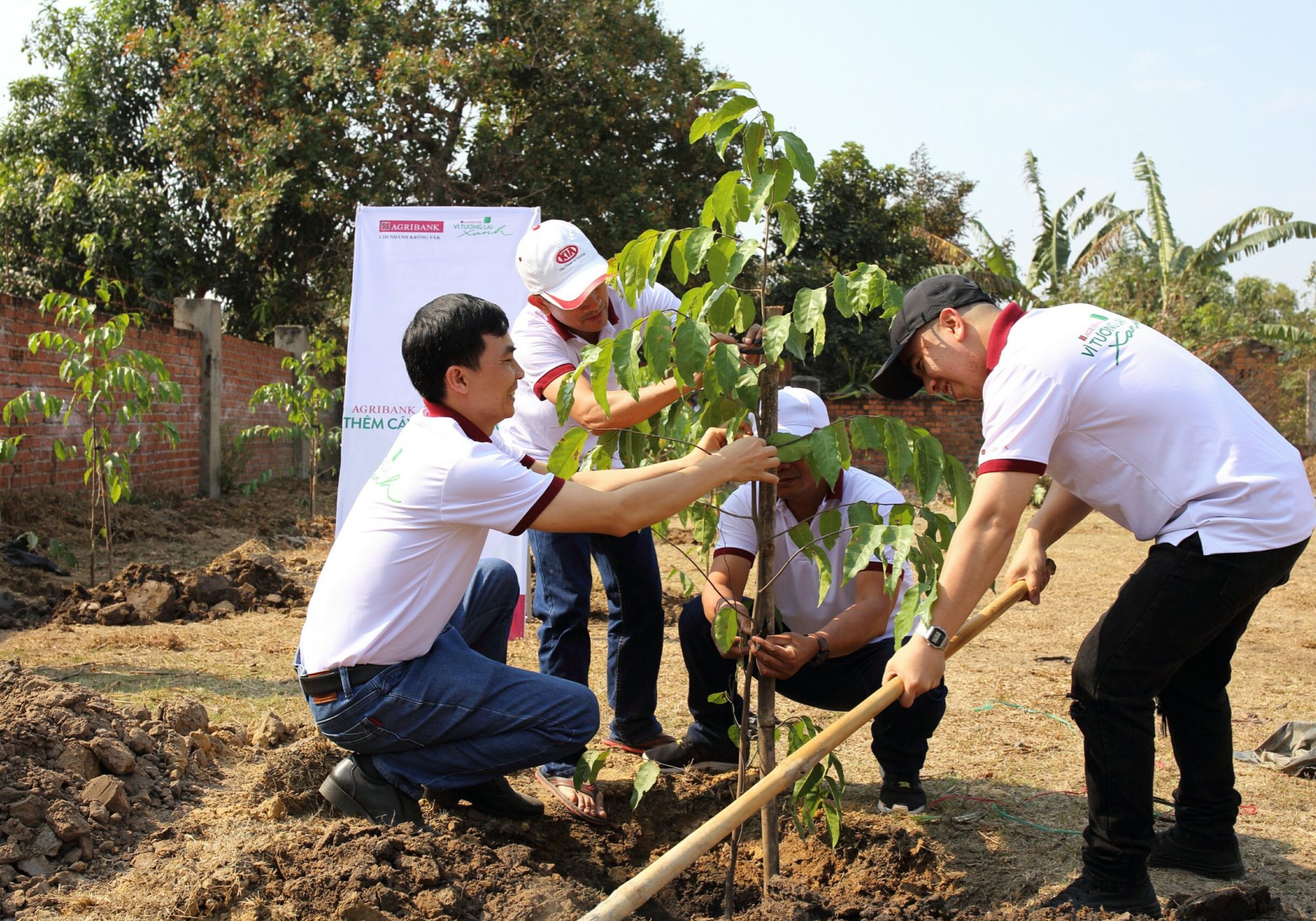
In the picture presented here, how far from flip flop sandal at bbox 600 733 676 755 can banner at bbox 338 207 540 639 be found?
184 centimetres

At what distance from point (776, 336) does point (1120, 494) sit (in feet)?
3.31

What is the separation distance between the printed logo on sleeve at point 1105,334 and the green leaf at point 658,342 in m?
1.01

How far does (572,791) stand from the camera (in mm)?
3383

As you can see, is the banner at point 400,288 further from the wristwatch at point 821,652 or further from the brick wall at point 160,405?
the brick wall at point 160,405

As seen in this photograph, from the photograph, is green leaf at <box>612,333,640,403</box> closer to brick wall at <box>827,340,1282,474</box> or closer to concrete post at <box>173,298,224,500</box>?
concrete post at <box>173,298,224,500</box>

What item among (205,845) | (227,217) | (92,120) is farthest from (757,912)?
(92,120)

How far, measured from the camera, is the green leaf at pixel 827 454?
7.83 ft

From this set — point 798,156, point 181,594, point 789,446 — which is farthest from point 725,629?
point 181,594

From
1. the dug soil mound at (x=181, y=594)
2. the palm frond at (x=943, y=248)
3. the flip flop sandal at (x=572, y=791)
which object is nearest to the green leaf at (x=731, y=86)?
the flip flop sandal at (x=572, y=791)

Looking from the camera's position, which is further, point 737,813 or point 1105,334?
point 1105,334

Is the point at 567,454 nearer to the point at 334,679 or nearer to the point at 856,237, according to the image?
the point at 334,679

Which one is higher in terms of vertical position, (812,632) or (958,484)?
(958,484)

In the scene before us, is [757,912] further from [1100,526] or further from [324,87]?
[324,87]

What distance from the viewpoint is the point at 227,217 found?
1466 cm
